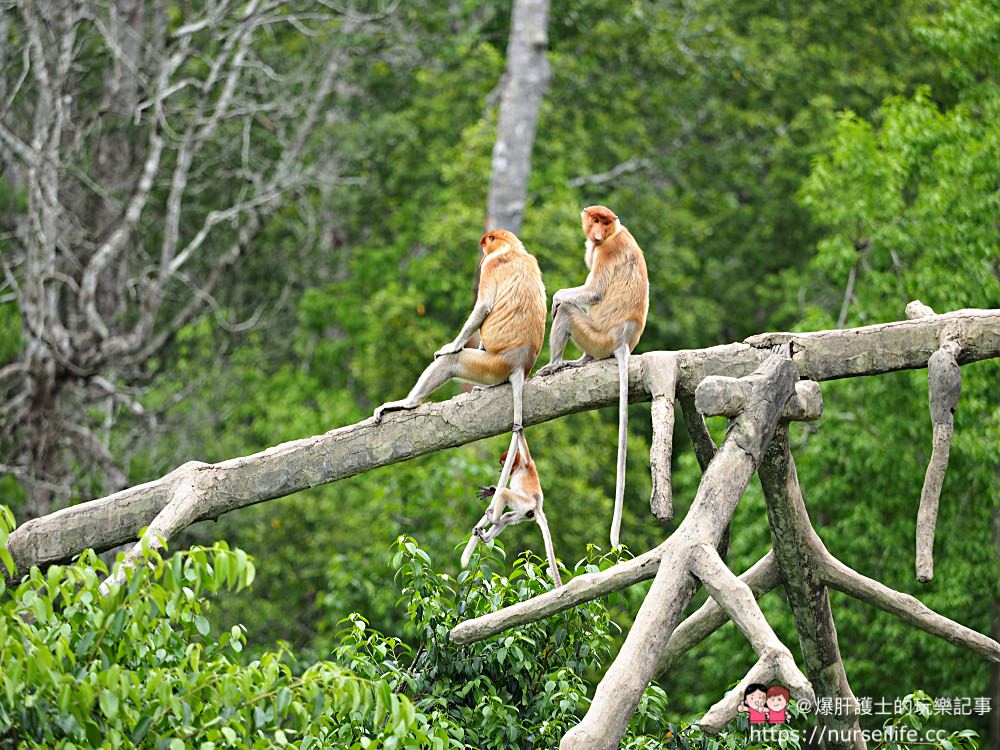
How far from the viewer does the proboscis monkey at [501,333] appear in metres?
5.05

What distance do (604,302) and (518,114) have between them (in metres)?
7.96

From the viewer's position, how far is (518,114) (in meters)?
13.1

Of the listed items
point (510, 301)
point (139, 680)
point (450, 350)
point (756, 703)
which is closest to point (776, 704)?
point (756, 703)

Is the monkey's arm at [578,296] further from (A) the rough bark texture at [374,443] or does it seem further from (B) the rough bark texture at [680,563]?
(B) the rough bark texture at [680,563]

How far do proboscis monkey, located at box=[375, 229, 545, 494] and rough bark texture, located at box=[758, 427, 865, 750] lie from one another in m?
0.93

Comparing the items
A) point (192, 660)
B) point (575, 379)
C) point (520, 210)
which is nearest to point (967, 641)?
point (575, 379)

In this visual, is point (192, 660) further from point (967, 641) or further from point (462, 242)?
point (462, 242)

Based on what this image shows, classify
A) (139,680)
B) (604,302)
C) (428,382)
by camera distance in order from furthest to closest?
(604,302), (428,382), (139,680)

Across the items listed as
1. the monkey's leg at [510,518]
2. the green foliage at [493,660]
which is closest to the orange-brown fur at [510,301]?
the monkey's leg at [510,518]

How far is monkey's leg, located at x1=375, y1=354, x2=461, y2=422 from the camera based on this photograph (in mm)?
4820

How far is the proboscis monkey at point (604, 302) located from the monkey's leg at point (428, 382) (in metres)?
0.39

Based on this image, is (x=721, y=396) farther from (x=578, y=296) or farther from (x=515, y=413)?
(x=578, y=296)

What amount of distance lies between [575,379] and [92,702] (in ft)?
7.22

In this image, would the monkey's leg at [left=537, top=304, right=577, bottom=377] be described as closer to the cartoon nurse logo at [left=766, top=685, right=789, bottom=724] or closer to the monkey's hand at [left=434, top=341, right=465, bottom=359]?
the monkey's hand at [left=434, top=341, right=465, bottom=359]
